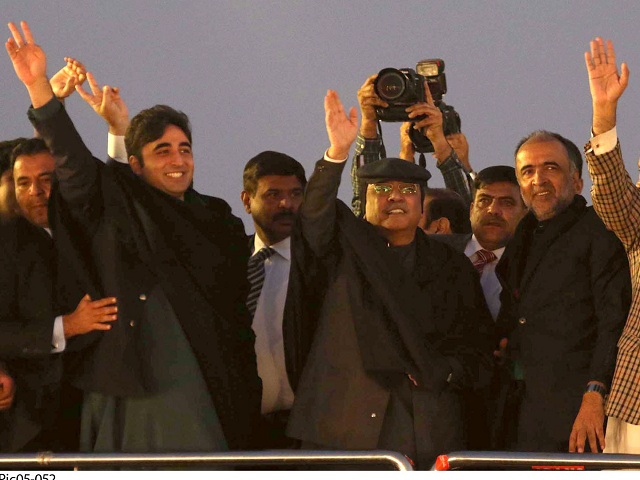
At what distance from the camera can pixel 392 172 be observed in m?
5.33

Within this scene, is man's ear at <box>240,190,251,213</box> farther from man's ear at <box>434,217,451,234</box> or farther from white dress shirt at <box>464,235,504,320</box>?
man's ear at <box>434,217,451,234</box>

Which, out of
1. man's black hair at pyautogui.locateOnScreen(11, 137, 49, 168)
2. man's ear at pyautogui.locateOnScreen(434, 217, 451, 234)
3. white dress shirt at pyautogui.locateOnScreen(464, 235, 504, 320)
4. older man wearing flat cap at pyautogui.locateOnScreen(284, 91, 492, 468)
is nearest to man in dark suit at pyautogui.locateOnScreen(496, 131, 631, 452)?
older man wearing flat cap at pyautogui.locateOnScreen(284, 91, 492, 468)

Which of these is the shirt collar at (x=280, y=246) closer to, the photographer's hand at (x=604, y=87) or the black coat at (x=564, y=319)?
the black coat at (x=564, y=319)

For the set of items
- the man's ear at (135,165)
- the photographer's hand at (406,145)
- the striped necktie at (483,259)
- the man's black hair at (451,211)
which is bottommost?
the striped necktie at (483,259)

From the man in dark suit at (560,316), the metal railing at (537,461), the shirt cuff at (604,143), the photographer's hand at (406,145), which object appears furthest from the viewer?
the photographer's hand at (406,145)

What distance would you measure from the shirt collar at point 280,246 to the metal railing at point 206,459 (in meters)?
1.87

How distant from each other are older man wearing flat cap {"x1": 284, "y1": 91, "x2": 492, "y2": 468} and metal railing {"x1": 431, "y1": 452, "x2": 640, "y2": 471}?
1309 mm

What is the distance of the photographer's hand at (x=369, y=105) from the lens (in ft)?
19.9

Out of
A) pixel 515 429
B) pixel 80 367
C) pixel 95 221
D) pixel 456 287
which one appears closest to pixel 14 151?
pixel 95 221

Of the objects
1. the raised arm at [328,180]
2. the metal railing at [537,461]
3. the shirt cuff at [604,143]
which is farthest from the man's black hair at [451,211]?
the metal railing at [537,461]

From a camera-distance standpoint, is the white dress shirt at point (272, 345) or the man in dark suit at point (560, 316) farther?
the white dress shirt at point (272, 345)

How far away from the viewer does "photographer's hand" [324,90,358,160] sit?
16.2 feet
